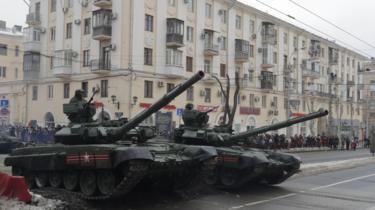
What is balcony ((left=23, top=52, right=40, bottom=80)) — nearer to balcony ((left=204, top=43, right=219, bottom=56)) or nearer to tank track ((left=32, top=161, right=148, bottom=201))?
balcony ((left=204, top=43, right=219, bottom=56))

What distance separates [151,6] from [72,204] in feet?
94.1

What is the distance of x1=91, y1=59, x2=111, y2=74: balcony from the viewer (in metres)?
37.8

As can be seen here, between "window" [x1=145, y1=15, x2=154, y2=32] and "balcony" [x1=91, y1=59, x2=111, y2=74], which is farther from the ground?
"window" [x1=145, y1=15, x2=154, y2=32]

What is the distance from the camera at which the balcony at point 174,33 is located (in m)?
39.2

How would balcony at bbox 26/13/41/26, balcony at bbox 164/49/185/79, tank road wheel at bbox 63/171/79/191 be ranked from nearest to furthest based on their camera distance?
tank road wheel at bbox 63/171/79/191 < balcony at bbox 164/49/185/79 < balcony at bbox 26/13/41/26

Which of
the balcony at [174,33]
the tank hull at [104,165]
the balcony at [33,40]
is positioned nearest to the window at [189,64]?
the balcony at [174,33]

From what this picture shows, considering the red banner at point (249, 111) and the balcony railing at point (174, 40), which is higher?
the balcony railing at point (174, 40)

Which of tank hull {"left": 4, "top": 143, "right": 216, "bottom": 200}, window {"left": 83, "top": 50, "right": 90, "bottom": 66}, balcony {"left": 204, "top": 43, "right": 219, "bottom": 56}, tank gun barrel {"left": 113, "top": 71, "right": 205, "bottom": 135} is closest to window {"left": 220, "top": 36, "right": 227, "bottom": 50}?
balcony {"left": 204, "top": 43, "right": 219, "bottom": 56}

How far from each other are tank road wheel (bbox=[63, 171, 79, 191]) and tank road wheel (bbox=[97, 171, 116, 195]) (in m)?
0.78

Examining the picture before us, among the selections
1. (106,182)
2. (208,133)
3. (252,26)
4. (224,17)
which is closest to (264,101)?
(252,26)

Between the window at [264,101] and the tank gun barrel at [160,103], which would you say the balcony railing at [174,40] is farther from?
the tank gun barrel at [160,103]

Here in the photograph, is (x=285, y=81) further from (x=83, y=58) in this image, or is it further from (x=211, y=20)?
(x=83, y=58)

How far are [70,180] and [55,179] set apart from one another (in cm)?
55

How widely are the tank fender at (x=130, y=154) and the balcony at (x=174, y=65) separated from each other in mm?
28082
